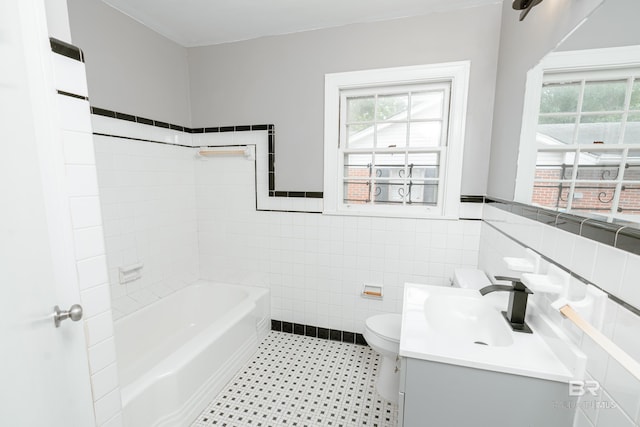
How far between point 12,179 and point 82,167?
319 millimetres

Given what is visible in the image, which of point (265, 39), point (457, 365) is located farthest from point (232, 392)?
point (265, 39)

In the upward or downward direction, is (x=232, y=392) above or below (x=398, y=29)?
below

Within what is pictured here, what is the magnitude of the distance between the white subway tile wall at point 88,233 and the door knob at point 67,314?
19cm

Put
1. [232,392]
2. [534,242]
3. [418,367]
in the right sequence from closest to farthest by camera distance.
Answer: [418,367] < [534,242] < [232,392]

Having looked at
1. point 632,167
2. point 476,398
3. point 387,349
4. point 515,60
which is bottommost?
point 387,349

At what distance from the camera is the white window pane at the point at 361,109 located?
225 centimetres

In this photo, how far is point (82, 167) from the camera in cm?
100

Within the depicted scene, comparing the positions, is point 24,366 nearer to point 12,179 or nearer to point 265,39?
point 12,179

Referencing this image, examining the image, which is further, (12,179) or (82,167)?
(82,167)

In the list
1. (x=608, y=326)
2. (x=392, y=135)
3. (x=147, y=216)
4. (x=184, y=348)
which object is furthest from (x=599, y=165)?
(x=147, y=216)

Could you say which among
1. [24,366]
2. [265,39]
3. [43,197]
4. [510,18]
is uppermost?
[265,39]

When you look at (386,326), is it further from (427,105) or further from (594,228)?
(427,105)

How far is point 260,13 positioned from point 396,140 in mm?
1386

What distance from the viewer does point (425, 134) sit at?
216cm
